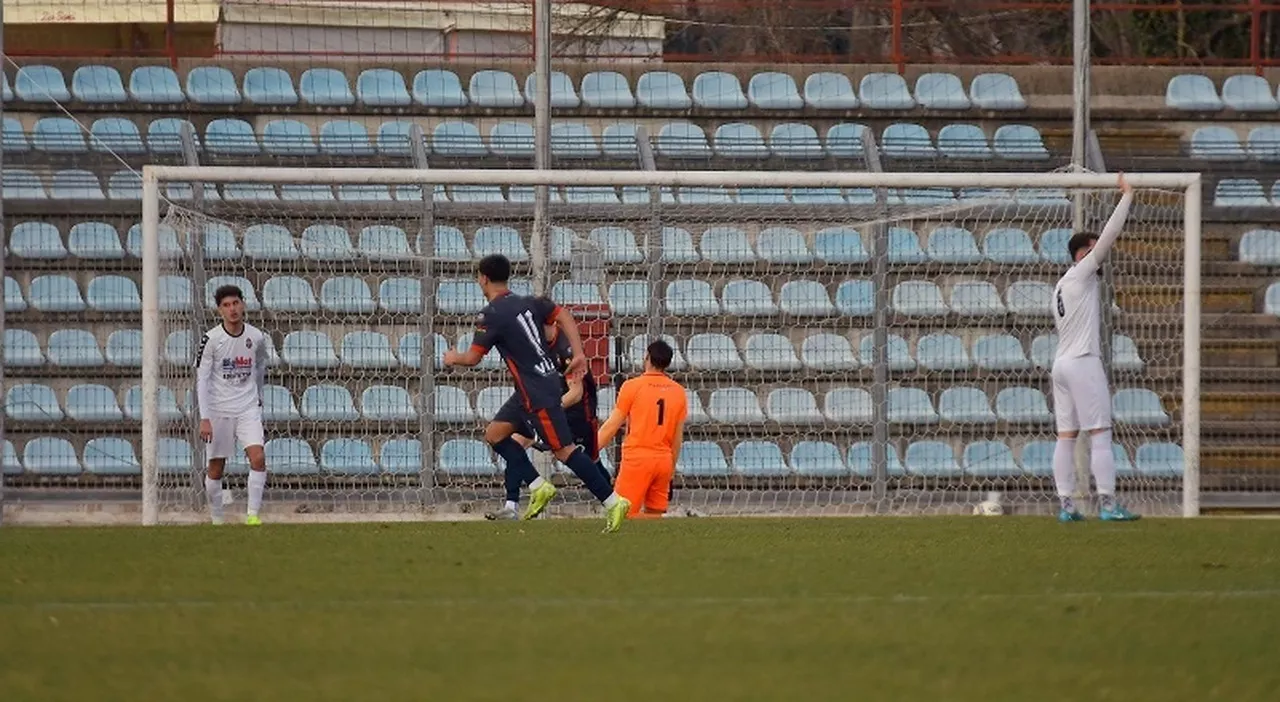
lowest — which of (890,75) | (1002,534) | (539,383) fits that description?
(1002,534)

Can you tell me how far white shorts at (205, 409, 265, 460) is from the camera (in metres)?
14.1

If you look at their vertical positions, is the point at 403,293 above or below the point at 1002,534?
above

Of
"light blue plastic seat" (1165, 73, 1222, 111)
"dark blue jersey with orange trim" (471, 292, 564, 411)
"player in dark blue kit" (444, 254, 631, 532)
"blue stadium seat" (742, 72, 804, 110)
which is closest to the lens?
"player in dark blue kit" (444, 254, 631, 532)

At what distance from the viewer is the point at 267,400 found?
16.3 m

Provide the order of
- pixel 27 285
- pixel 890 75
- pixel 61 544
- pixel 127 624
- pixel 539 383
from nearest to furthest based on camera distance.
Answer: pixel 127 624 < pixel 61 544 < pixel 539 383 < pixel 27 285 < pixel 890 75

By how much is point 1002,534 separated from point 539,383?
2987 mm

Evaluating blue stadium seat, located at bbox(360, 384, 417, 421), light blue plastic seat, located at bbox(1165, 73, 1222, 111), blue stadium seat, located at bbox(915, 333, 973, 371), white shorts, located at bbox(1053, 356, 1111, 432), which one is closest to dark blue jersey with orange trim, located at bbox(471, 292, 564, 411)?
white shorts, located at bbox(1053, 356, 1111, 432)

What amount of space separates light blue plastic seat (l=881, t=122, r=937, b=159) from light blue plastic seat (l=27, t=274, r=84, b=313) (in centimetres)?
737

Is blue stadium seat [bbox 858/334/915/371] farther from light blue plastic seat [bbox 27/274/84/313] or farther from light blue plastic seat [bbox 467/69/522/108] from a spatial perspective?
light blue plastic seat [bbox 27/274/84/313]

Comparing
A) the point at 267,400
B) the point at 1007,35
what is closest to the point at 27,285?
the point at 267,400

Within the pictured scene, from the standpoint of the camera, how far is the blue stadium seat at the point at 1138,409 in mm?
16266

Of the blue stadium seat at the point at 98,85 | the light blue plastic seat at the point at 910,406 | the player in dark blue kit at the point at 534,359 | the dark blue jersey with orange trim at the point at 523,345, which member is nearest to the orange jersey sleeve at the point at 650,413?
the player in dark blue kit at the point at 534,359

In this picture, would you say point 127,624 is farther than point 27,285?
No

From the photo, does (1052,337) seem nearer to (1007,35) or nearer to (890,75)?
(890,75)
